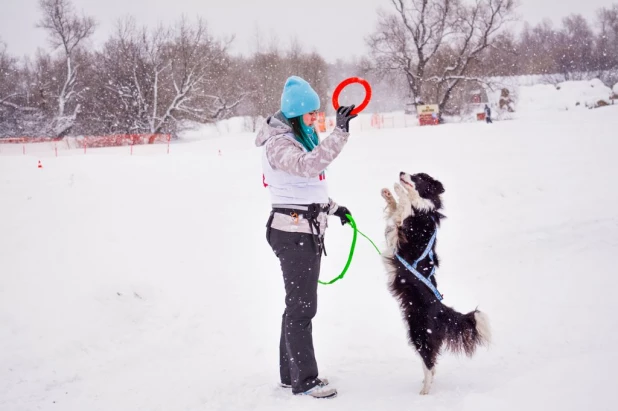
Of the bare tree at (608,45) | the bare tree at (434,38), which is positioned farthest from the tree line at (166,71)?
the bare tree at (608,45)

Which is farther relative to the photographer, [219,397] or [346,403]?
[219,397]

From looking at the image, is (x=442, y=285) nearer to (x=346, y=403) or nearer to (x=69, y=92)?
(x=346, y=403)

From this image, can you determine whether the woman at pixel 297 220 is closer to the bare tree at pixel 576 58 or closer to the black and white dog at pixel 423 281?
the black and white dog at pixel 423 281

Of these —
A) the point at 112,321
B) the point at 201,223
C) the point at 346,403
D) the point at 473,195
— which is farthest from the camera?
the point at 473,195

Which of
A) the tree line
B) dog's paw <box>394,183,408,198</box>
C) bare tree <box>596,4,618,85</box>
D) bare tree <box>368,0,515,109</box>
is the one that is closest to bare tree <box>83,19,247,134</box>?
the tree line

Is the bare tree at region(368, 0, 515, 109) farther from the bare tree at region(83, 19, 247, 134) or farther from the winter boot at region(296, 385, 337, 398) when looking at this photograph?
the winter boot at region(296, 385, 337, 398)

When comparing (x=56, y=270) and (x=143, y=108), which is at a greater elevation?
(x=143, y=108)

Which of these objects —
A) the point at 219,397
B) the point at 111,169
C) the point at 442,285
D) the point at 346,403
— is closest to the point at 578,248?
the point at 442,285

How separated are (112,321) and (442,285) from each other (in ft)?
12.7

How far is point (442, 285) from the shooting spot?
5.73 m

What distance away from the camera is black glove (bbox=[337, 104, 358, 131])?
8.68 feet

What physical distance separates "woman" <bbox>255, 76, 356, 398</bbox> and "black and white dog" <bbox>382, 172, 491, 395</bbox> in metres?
0.64

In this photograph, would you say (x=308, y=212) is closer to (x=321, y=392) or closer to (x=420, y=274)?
(x=420, y=274)

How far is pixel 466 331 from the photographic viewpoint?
3.20 metres
